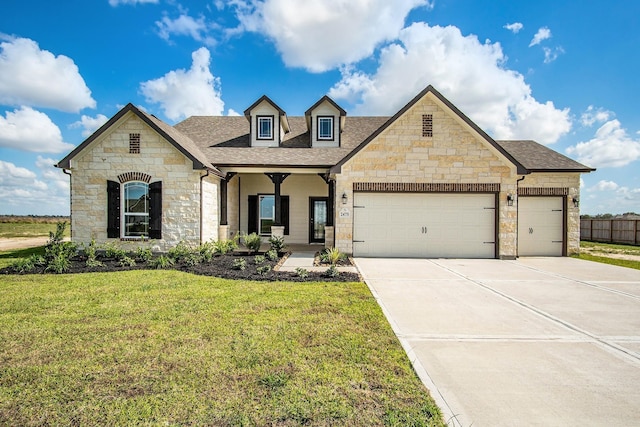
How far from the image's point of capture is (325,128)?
16.4 meters

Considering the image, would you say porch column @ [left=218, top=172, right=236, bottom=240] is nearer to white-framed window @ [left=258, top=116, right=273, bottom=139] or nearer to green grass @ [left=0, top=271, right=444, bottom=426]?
white-framed window @ [left=258, top=116, right=273, bottom=139]

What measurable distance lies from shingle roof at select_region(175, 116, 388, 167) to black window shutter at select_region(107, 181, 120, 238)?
3906 millimetres

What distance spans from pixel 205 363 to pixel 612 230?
26558 millimetres

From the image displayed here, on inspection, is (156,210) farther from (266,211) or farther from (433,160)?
(433,160)

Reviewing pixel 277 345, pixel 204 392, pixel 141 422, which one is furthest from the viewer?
pixel 277 345

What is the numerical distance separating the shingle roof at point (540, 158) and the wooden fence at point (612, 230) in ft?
31.9

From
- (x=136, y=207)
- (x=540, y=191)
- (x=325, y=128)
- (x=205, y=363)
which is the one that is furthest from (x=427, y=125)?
(x=136, y=207)

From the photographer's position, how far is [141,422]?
9.00ft

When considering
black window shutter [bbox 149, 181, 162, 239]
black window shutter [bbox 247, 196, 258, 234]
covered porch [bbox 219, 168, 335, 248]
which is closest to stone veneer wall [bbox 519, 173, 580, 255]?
covered porch [bbox 219, 168, 335, 248]

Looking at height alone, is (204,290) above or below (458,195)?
below

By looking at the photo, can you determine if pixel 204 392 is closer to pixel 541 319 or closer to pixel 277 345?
pixel 277 345

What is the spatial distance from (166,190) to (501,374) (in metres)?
Result: 12.1

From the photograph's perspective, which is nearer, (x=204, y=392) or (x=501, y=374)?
(x=204, y=392)

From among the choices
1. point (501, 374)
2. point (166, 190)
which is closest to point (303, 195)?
point (166, 190)
